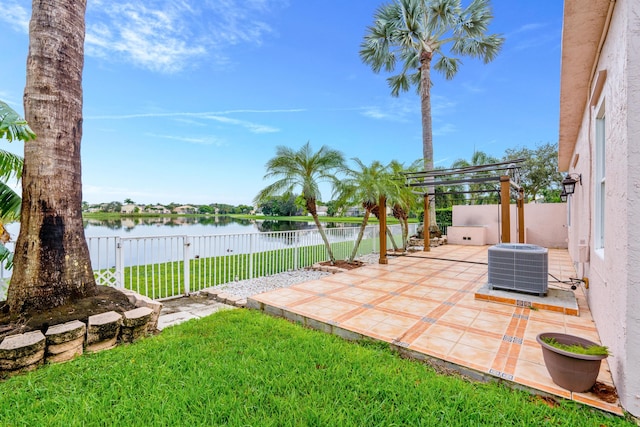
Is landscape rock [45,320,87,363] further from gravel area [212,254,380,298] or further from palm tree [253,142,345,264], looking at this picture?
palm tree [253,142,345,264]

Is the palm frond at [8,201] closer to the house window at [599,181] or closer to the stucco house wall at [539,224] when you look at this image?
the house window at [599,181]

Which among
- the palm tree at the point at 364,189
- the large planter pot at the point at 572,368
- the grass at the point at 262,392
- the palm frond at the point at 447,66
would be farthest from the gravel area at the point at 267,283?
the palm frond at the point at 447,66

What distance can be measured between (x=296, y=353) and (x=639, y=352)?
106 inches

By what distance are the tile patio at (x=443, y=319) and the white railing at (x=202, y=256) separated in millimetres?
1666

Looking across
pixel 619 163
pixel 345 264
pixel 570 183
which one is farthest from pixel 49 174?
pixel 570 183

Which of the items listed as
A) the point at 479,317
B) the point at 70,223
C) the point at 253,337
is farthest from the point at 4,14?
the point at 479,317

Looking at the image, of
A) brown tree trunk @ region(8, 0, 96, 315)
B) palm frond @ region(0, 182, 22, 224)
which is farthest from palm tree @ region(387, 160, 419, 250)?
palm frond @ region(0, 182, 22, 224)

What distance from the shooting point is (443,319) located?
12.6 feet

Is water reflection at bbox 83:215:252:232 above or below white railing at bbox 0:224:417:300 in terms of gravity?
above

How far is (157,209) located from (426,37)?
2259 cm

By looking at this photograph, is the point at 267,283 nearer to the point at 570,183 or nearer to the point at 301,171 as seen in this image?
the point at 301,171

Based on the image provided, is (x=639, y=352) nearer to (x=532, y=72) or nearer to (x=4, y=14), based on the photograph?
(x=4, y=14)

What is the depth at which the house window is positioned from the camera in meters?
3.31

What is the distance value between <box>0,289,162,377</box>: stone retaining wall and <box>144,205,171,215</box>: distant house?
21375mm
